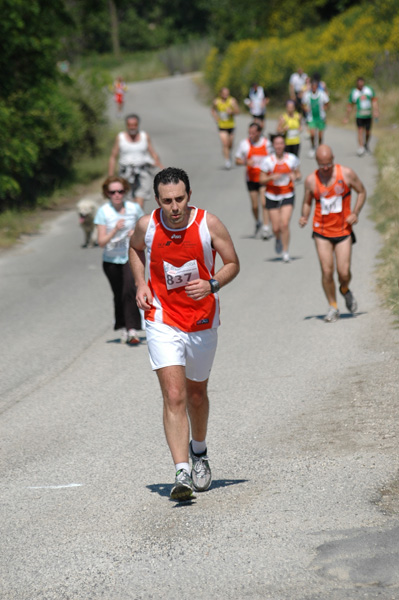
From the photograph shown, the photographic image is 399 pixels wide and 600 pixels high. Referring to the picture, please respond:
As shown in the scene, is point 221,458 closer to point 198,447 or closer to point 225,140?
point 198,447

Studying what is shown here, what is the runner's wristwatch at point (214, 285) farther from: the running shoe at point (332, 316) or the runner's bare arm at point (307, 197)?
the running shoe at point (332, 316)

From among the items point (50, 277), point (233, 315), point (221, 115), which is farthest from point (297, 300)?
point (221, 115)

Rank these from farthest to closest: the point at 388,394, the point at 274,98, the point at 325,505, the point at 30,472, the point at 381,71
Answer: the point at 274,98
the point at 381,71
the point at 388,394
the point at 30,472
the point at 325,505

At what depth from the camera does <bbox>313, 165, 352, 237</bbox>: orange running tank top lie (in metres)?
11.2

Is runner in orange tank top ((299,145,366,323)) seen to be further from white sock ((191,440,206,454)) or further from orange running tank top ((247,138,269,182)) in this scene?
orange running tank top ((247,138,269,182))

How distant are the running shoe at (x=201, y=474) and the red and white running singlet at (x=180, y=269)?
85 centimetres

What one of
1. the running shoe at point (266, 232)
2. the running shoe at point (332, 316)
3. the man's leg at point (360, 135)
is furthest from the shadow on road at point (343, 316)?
the man's leg at point (360, 135)

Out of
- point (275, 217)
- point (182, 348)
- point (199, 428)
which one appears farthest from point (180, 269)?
point (275, 217)

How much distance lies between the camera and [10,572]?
4.96 meters

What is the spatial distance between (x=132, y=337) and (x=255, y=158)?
7148 millimetres

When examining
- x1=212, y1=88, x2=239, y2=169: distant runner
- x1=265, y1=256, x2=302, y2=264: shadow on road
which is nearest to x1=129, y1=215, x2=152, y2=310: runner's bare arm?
x1=265, y1=256, x2=302, y2=264: shadow on road

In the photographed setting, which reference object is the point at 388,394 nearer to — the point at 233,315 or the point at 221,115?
the point at 233,315

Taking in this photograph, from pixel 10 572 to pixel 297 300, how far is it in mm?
8502

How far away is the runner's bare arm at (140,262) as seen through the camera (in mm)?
5781
